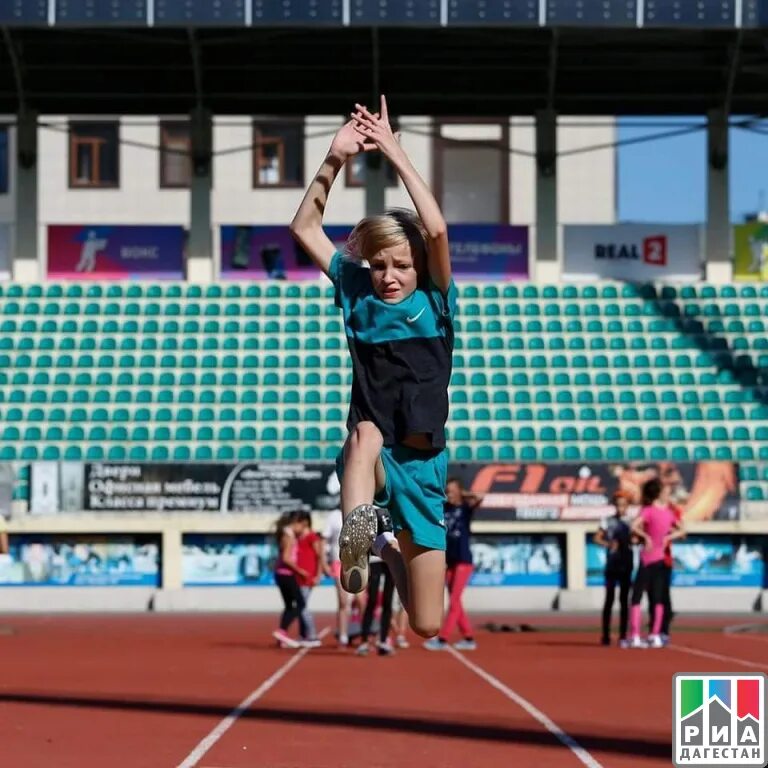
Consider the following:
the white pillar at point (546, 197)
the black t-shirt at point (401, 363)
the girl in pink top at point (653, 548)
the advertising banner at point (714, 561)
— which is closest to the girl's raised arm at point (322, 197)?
the black t-shirt at point (401, 363)

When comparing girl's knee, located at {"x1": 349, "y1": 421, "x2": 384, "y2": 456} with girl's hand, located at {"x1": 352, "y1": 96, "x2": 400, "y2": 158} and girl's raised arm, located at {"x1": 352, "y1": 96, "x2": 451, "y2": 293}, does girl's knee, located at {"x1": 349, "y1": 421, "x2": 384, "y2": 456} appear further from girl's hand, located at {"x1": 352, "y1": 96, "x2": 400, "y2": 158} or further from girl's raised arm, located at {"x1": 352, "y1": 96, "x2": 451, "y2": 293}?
girl's hand, located at {"x1": 352, "y1": 96, "x2": 400, "y2": 158}

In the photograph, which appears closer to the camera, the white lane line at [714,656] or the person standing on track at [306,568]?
the white lane line at [714,656]

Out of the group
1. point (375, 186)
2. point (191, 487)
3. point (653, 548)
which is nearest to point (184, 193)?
point (375, 186)

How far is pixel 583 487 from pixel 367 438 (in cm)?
2300

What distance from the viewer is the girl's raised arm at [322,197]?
7453 mm

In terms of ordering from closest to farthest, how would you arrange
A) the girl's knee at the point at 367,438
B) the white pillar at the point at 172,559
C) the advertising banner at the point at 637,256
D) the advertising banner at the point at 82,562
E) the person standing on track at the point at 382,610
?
the girl's knee at the point at 367,438, the person standing on track at the point at 382,610, the white pillar at the point at 172,559, the advertising banner at the point at 82,562, the advertising banner at the point at 637,256

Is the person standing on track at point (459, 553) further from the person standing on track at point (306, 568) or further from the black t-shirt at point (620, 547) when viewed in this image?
the black t-shirt at point (620, 547)

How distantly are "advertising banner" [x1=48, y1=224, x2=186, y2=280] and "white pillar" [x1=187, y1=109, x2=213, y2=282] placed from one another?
26 cm

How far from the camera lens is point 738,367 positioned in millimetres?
33312

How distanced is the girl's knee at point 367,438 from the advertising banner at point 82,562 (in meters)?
22.8

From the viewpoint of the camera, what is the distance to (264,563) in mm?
29469

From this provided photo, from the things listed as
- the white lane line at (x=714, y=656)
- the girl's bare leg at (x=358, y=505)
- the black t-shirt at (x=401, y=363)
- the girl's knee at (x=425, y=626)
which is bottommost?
the white lane line at (x=714, y=656)

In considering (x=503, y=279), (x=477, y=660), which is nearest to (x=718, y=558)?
(x=503, y=279)

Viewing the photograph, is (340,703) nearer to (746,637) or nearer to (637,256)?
(746,637)
